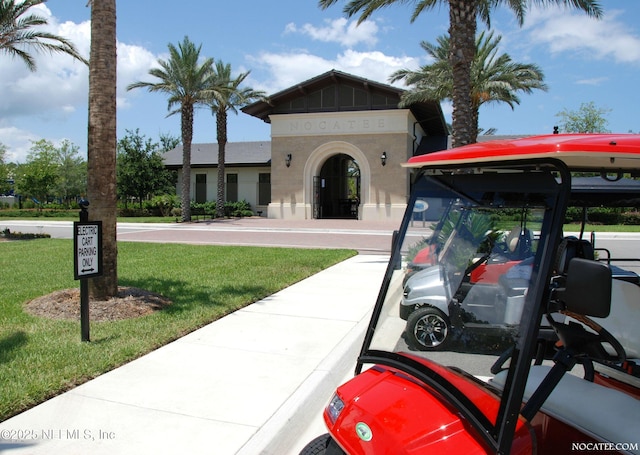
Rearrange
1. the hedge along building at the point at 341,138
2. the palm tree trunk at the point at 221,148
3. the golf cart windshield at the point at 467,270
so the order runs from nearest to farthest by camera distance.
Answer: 1. the golf cart windshield at the point at 467,270
2. the hedge along building at the point at 341,138
3. the palm tree trunk at the point at 221,148

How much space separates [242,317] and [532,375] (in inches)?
185

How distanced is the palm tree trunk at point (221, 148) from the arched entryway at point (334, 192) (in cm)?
687

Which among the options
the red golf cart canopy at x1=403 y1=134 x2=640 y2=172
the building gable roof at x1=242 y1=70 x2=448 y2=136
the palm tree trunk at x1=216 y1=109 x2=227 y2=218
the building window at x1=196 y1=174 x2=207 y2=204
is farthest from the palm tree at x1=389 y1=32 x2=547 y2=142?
the red golf cart canopy at x1=403 y1=134 x2=640 y2=172

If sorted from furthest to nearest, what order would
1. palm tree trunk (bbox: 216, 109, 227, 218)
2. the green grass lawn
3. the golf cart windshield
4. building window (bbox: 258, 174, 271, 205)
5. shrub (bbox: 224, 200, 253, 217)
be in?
building window (bbox: 258, 174, 271, 205)
shrub (bbox: 224, 200, 253, 217)
palm tree trunk (bbox: 216, 109, 227, 218)
the green grass lawn
the golf cart windshield

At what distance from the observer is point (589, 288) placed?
5.70 feet

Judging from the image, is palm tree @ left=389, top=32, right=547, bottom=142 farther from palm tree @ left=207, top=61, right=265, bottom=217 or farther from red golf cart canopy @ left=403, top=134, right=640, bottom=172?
red golf cart canopy @ left=403, top=134, right=640, bottom=172

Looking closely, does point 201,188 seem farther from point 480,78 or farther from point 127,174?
point 480,78

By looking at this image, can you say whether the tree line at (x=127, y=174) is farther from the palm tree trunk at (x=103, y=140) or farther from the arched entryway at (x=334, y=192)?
the palm tree trunk at (x=103, y=140)

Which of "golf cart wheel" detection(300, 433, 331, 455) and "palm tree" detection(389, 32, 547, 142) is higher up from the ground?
"palm tree" detection(389, 32, 547, 142)

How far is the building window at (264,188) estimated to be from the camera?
3662cm

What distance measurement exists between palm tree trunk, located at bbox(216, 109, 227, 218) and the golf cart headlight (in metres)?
32.1

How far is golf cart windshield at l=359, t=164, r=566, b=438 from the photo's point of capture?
204 centimetres

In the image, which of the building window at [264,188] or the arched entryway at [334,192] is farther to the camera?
the building window at [264,188]

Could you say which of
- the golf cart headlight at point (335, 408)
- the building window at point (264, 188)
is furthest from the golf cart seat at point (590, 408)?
the building window at point (264, 188)
